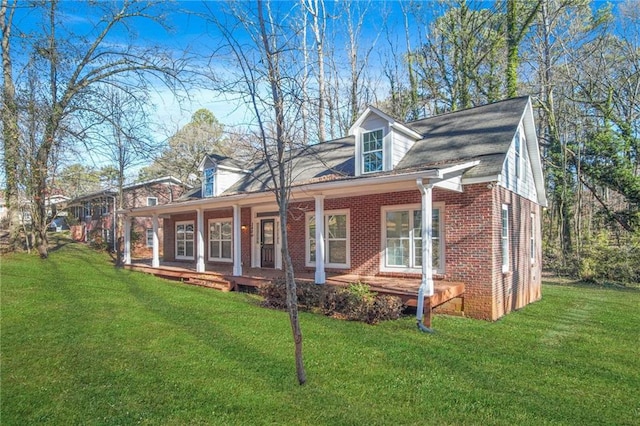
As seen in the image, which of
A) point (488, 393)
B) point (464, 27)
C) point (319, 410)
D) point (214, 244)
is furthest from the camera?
point (464, 27)

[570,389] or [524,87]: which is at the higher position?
[524,87]

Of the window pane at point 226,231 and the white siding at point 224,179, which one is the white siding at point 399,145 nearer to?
the window pane at point 226,231

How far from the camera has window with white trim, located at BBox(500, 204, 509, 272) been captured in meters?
9.11

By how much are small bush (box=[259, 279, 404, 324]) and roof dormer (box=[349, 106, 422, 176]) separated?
3.39 meters

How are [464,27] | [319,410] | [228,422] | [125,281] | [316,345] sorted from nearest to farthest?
1. [228,422]
2. [319,410]
3. [316,345]
4. [125,281]
5. [464,27]

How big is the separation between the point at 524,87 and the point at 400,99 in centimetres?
693

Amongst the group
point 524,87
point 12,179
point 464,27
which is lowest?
point 12,179

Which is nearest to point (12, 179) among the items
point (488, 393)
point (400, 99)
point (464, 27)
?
point (488, 393)

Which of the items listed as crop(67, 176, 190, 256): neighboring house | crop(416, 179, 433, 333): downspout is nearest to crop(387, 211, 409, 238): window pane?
crop(416, 179, 433, 333): downspout

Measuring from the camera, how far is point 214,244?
50.7 ft

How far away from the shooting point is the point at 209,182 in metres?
15.7

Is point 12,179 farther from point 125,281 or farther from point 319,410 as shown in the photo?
point 319,410

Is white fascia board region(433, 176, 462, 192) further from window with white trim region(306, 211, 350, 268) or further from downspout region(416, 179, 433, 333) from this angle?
window with white trim region(306, 211, 350, 268)

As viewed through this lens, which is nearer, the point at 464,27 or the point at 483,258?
the point at 483,258
